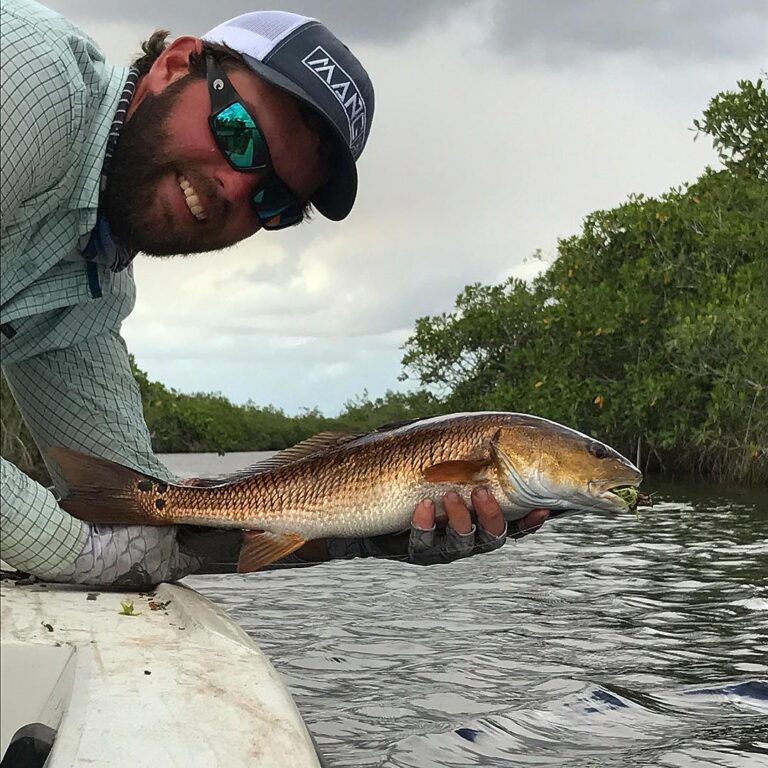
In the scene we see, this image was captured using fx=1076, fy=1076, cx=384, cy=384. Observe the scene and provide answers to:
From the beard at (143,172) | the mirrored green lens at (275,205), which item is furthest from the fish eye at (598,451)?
the beard at (143,172)

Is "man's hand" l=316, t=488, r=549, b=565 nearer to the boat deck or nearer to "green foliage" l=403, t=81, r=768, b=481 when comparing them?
the boat deck

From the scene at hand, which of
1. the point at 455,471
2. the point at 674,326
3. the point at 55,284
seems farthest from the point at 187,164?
the point at 674,326

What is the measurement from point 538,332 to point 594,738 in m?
29.4

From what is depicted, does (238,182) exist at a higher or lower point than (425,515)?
higher

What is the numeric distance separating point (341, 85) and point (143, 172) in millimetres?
651

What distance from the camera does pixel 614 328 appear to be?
1115 inches

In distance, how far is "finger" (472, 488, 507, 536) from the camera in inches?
130

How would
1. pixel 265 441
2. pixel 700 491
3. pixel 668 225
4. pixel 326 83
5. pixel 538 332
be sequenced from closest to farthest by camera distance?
pixel 326 83, pixel 700 491, pixel 668 225, pixel 538 332, pixel 265 441

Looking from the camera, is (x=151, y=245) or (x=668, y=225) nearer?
(x=151, y=245)

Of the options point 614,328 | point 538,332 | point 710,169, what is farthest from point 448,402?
point 710,169

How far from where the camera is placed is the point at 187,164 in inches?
130

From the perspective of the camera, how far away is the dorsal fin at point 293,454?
3.52 metres

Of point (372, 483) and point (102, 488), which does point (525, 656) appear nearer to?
point (372, 483)

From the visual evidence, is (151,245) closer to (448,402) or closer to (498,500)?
(498,500)
